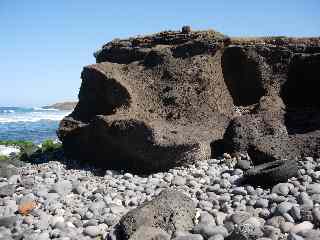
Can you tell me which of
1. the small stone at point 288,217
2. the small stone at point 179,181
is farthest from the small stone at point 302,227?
the small stone at point 179,181

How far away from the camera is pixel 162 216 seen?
6371 millimetres

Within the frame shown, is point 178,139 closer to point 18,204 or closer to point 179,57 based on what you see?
point 179,57

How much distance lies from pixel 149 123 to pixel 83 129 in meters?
2.52

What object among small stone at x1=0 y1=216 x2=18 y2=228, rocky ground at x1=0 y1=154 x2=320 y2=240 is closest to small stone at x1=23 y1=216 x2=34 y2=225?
rocky ground at x1=0 y1=154 x2=320 y2=240

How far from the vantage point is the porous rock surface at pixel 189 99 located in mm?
10008

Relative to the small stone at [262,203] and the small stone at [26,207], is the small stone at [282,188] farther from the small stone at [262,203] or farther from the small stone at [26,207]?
the small stone at [26,207]

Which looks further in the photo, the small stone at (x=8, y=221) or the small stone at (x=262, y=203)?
the small stone at (x=8, y=221)

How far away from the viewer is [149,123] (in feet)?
34.0

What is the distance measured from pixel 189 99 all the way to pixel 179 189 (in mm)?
3740

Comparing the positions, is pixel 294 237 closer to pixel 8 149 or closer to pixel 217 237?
pixel 217 237

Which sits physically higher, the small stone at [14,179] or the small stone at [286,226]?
the small stone at [286,226]

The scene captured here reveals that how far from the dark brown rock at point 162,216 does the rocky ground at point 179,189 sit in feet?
0.55

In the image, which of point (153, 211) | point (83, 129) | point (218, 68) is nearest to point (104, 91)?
point (83, 129)

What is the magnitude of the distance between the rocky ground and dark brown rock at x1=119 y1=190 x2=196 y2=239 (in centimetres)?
17
